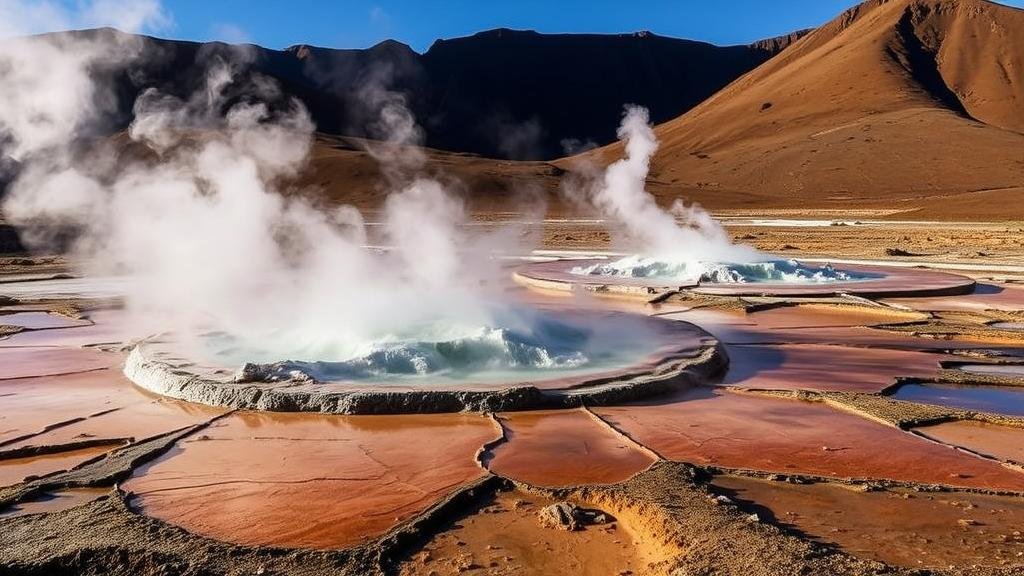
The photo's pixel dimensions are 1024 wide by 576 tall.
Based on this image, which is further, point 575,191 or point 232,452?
point 575,191

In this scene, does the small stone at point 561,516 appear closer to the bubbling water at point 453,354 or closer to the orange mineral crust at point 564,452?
the orange mineral crust at point 564,452

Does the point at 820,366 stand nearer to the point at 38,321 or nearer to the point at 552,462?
the point at 552,462

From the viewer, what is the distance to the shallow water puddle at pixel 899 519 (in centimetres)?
364

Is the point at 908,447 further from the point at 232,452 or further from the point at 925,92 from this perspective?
the point at 925,92

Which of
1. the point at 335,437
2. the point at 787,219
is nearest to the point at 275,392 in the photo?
the point at 335,437

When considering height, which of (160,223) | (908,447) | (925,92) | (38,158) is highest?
(925,92)

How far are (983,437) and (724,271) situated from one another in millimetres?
9990

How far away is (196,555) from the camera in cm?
370

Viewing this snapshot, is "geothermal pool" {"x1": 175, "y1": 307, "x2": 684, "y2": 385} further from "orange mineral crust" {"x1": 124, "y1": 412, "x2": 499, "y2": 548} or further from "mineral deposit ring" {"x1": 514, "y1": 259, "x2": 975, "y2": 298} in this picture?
"mineral deposit ring" {"x1": 514, "y1": 259, "x2": 975, "y2": 298}

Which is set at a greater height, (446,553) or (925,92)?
(925,92)

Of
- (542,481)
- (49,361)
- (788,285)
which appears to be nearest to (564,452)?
(542,481)

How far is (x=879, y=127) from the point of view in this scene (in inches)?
2655

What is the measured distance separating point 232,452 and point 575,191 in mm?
60988

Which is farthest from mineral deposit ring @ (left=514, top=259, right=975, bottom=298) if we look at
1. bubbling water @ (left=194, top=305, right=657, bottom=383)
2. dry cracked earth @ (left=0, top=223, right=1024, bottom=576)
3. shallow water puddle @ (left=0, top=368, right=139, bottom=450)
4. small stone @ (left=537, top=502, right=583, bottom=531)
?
small stone @ (left=537, top=502, right=583, bottom=531)
